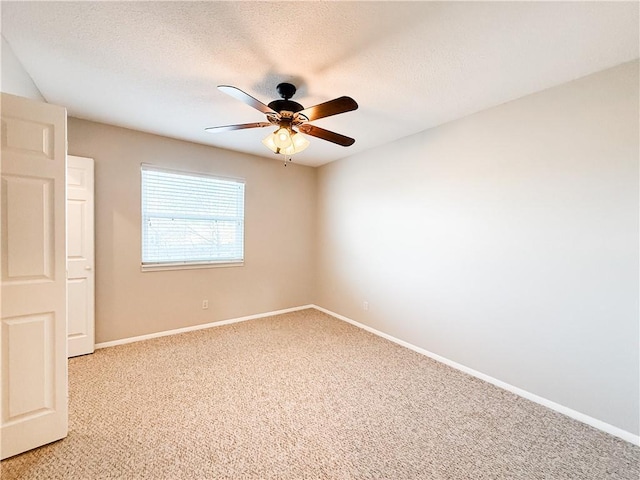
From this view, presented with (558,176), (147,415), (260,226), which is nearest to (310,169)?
(260,226)

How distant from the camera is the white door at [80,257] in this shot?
274 cm

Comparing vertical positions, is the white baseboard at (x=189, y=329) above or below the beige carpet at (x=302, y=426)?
above

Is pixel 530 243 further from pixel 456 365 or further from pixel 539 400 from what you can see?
pixel 456 365

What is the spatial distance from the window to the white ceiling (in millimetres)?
1006

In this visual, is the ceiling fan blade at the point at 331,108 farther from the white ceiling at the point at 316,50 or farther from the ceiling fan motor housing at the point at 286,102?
the white ceiling at the point at 316,50

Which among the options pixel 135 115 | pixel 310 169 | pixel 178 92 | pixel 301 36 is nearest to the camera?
pixel 301 36

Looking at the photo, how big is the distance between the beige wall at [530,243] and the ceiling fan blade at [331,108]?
1555mm

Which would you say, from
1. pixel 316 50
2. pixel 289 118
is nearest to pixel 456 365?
pixel 289 118

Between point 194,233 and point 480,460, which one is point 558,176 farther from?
point 194,233

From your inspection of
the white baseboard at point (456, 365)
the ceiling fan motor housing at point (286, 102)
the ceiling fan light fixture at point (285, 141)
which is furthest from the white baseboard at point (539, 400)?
the ceiling fan motor housing at point (286, 102)

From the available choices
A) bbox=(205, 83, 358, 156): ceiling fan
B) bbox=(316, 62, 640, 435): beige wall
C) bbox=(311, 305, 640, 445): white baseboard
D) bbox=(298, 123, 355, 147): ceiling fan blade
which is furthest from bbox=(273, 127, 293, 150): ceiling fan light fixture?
bbox=(311, 305, 640, 445): white baseboard

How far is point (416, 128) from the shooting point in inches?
117

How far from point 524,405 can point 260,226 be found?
356 cm

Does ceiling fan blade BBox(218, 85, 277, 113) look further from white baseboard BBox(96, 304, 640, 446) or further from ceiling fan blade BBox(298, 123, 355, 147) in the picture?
white baseboard BBox(96, 304, 640, 446)
